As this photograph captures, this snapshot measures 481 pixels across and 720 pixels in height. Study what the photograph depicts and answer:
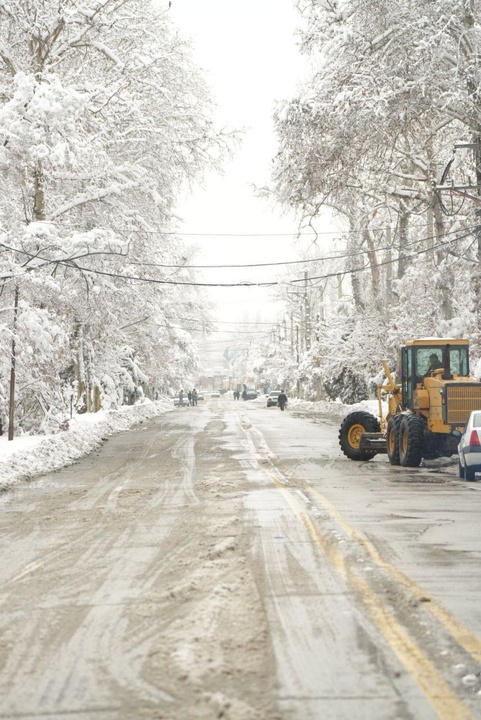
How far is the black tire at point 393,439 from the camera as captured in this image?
65.0 ft

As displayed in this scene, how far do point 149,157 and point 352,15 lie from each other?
7.45 meters

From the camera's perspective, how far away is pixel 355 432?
21.6 meters

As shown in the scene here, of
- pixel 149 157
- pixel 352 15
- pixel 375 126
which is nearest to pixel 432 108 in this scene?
pixel 375 126

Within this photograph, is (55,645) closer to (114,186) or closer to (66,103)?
(66,103)

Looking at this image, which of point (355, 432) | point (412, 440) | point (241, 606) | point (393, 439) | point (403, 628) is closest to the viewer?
point (403, 628)

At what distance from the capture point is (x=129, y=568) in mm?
7934

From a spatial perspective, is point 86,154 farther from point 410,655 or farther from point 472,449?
point 410,655

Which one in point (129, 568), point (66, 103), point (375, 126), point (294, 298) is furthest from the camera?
point (294, 298)

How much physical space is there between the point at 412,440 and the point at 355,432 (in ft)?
9.57

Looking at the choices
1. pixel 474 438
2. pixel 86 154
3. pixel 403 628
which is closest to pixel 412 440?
pixel 474 438

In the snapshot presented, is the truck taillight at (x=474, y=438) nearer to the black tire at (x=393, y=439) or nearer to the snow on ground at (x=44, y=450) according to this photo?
the black tire at (x=393, y=439)

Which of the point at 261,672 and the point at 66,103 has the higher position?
the point at 66,103

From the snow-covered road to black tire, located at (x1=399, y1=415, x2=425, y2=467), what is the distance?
16.2ft

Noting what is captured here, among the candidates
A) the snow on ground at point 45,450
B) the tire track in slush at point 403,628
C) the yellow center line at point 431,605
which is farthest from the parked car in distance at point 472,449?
the snow on ground at point 45,450
